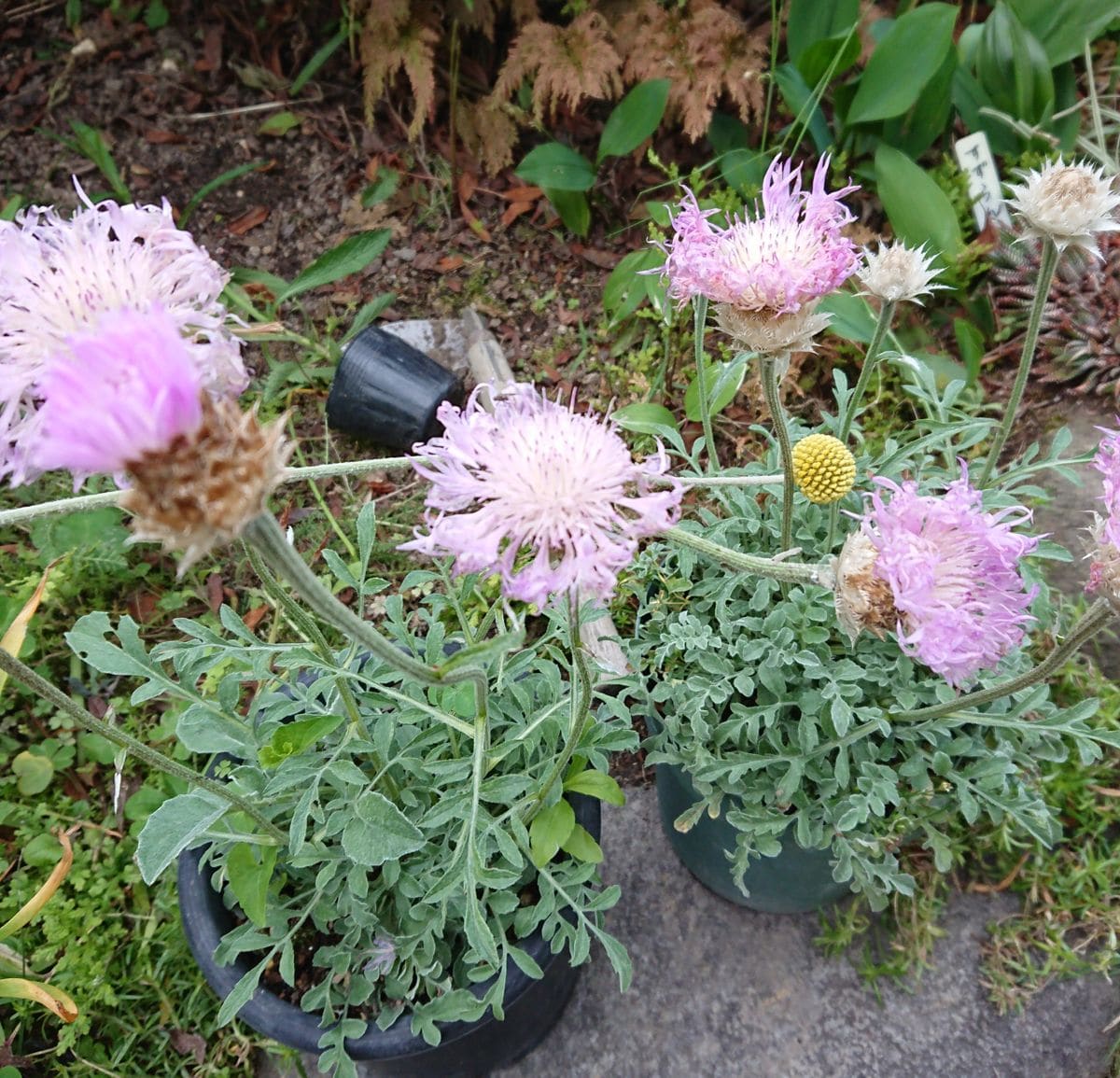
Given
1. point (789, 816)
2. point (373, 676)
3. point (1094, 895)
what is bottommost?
point (1094, 895)

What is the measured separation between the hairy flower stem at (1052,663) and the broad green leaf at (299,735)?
689 mm

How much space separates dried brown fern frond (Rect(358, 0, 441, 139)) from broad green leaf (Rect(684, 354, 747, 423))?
3.48 ft

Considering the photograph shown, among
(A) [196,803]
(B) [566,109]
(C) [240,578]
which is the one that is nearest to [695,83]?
(B) [566,109]

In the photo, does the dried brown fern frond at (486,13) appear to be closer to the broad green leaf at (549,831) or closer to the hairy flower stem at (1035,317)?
the hairy flower stem at (1035,317)

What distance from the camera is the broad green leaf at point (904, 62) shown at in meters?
1.92

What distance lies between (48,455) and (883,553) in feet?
2.13

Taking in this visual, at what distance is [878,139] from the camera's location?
2.15 meters

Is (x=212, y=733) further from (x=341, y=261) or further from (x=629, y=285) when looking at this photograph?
(x=629, y=285)

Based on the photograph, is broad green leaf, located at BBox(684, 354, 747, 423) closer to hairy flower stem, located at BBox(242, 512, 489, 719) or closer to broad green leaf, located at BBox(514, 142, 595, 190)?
broad green leaf, located at BBox(514, 142, 595, 190)

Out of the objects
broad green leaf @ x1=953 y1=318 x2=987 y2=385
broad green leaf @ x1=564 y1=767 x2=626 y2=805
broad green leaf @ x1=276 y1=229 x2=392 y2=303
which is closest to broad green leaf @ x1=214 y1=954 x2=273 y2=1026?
broad green leaf @ x1=564 y1=767 x2=626 y2=805

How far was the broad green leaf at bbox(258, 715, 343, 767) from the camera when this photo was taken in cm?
93

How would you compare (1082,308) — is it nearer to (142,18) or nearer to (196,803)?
(196,803)

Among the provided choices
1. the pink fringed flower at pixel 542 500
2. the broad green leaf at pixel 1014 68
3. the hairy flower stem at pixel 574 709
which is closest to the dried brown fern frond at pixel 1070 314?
the broad green leaf at pixel 1014 68

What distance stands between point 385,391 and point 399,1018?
4.14 ft
